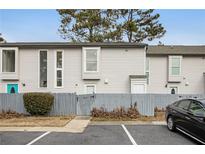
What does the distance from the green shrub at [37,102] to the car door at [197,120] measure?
9099 millimetres

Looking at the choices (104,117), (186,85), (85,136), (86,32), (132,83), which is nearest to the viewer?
(85,136)

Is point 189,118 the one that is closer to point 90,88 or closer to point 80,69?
point 90,88

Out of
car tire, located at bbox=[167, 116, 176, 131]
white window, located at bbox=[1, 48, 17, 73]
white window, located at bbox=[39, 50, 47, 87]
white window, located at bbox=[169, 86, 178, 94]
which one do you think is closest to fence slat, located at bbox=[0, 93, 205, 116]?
white window, located at bbox=[39, 50, 47, 87]

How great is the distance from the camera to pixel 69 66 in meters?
20.5

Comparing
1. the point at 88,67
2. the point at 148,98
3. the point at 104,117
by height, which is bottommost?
the point at 104,117

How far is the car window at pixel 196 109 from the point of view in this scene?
9.14 metres

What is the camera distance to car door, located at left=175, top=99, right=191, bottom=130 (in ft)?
32.6

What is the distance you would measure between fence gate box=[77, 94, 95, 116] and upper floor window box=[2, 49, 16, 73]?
265 inches

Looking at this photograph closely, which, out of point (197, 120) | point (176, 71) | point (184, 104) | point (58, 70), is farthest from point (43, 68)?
point (197, 120)

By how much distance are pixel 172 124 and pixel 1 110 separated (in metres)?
10.9

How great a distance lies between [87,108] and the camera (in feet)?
55.5

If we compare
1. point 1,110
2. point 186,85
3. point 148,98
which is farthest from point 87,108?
point 186,85

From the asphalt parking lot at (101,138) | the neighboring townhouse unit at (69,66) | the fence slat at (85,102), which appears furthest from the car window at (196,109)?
the neighboring townhouse unit at (69,66)

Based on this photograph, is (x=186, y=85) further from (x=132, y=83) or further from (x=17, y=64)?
(x=17, y=64)
